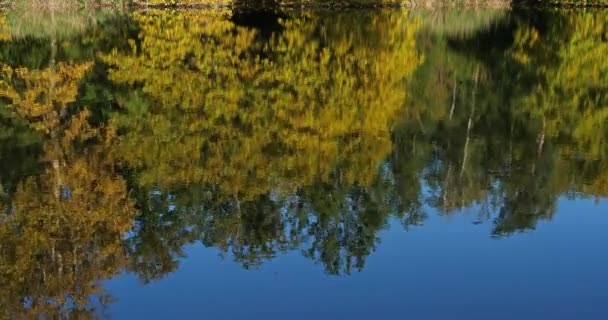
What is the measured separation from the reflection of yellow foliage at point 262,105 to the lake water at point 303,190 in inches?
2.7

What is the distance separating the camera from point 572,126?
13539 mm

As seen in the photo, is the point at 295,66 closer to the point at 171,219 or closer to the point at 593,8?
the point at 171,219

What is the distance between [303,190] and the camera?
32.9 feet

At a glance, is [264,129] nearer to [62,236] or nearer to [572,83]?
[62,236]

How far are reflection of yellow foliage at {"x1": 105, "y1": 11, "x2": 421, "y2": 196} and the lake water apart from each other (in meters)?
0.07

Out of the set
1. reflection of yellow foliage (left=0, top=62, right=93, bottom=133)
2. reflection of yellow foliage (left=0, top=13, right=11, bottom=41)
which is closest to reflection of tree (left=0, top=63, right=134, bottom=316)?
reflection of yellow foliage (left=0, top=62, right=93, bottom=133)

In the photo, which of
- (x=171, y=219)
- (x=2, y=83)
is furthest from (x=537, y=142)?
(x=2, y=83)

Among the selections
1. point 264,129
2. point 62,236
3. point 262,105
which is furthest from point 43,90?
point 62,236

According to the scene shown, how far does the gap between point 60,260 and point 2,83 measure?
38.1 feet

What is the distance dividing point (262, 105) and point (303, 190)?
5344 millimetres

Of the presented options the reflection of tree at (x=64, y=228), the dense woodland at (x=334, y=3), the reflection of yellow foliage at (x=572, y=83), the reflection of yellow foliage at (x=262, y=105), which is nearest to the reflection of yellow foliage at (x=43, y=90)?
the reflection of tree at (x=64, y=228)

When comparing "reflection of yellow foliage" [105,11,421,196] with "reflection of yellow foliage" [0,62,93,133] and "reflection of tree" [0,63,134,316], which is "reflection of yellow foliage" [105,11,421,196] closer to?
"reflection of tree" [0,63,134,316]

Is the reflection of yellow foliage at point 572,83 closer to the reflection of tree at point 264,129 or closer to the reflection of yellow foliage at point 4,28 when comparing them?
the reflection of tree at point 264,129

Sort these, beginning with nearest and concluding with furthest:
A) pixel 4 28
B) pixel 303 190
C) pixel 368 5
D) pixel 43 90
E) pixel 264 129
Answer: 1. pixel 303 190
2. pixel 264 129
3. pixel 43 90
4. pixel 4 28
5. pixel 368 5
